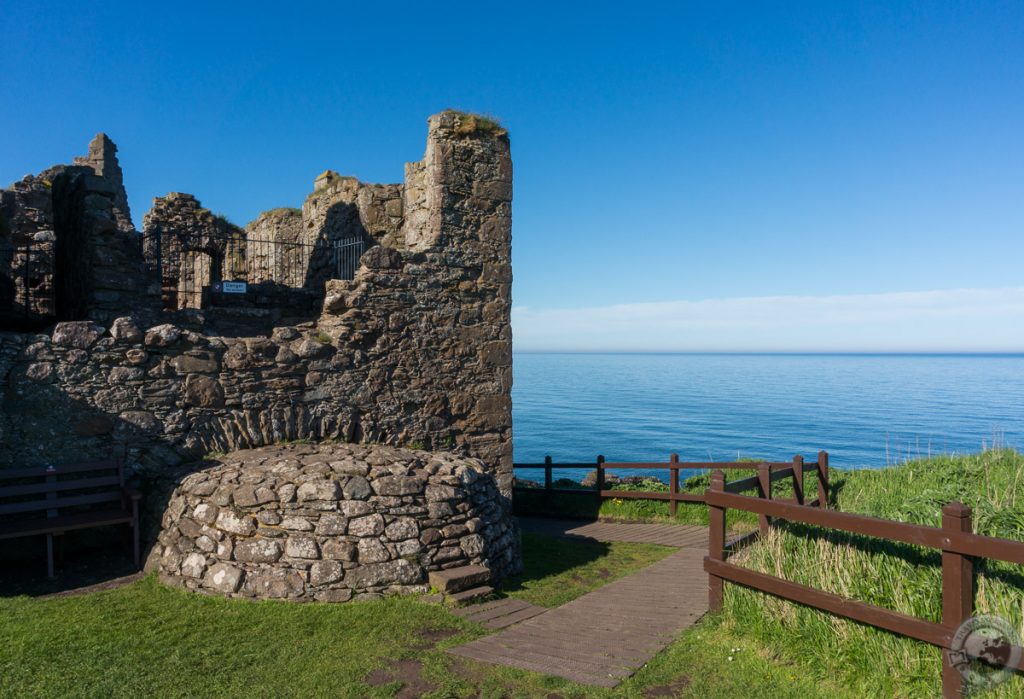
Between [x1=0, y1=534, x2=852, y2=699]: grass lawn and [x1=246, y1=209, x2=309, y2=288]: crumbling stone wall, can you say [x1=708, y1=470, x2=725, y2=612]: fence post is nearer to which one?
[x1=0, y1=534, x2=852, y2=699]: grass lawn

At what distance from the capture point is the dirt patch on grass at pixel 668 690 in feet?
16.0

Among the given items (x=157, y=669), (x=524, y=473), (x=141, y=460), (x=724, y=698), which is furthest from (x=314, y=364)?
(x=524, y=473)

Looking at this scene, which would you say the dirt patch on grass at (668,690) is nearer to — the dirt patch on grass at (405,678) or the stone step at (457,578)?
the dirt patch on grass at (405,678)

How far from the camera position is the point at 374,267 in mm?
10375

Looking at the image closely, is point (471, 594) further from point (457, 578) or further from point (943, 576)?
point (943, 576)

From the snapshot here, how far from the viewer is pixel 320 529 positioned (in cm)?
700

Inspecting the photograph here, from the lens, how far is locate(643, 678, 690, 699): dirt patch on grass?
4.88m

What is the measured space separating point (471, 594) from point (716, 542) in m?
2.46

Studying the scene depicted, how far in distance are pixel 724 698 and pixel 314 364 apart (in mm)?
6880

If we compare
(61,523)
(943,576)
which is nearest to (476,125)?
(61,523)

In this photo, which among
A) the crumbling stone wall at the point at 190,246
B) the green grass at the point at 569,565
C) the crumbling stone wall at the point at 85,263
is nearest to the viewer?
the green grass at the point at 569,565

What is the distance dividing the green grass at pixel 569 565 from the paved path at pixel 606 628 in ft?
1.23

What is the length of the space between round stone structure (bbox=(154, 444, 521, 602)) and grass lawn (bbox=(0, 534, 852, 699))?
0.25 meters

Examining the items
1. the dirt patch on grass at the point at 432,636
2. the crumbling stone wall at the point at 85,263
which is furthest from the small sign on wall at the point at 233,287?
the dirt patch on grass at the point at 432,636
